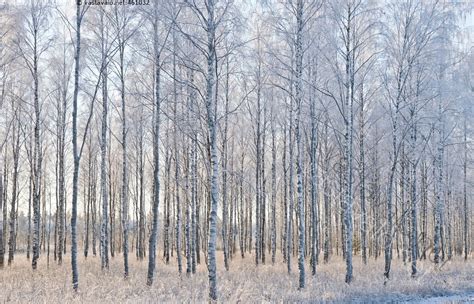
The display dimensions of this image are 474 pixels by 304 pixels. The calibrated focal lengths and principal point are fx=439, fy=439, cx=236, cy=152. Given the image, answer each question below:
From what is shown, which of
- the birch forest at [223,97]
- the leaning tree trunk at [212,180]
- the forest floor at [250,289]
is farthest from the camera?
the birch forest at [223,97]

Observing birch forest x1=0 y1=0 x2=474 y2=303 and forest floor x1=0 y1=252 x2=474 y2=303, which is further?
birch forest x1=0 y1=0 x2=474 y2=303

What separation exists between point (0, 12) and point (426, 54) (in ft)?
50.4

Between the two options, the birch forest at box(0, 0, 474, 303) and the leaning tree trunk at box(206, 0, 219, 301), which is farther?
the birch forest at box(0, 0, 474, 303)

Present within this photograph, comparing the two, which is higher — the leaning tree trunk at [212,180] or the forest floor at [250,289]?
the leaning tree trunk at [212,180]

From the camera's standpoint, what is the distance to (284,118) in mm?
19359

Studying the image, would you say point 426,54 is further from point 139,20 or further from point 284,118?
point 139,20

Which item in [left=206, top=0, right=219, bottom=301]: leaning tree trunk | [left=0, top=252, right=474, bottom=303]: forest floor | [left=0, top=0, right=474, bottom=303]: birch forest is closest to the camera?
[left=206, top=0, right=219, bottom=301]: leaning tree trunk

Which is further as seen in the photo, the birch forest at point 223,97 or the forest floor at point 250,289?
the birch forest at point 223,97

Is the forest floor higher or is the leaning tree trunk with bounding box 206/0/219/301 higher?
the leaning tree trunk with bounding box 206/0/219/301

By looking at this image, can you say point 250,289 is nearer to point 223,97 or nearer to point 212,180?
point 212,180

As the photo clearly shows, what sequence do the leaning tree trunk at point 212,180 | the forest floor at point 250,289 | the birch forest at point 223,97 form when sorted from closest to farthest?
the leaning tree trunk at point 212,180 < the forest floor at point 250,289 < the birch forest at point 223,97

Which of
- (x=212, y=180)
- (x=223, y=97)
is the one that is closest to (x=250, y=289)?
(x=212, y=180)

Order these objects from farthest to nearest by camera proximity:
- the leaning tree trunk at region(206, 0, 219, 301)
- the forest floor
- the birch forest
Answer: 1. the birch forest
2. the forest floor
3. the leaning tree trunk at region(206, 0, 219, 301)

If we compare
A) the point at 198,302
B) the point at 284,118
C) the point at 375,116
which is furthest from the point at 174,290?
the point at 375,116
